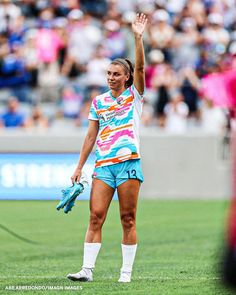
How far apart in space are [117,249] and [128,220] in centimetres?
372

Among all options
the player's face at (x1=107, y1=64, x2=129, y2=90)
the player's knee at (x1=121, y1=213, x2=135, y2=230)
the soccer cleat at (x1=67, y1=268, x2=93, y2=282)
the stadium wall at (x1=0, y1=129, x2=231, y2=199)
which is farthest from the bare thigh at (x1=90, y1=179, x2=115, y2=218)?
the stadium wall at (x1=0, y1=129, x2=231, y2=199)

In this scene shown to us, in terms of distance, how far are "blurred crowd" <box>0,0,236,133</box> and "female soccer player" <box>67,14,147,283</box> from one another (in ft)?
37.9

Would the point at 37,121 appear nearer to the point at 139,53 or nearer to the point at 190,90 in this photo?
the point at 190,90

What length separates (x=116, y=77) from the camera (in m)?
8.96

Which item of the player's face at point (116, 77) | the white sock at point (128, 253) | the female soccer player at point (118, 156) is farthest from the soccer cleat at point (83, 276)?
the player's face at point (116, 77)

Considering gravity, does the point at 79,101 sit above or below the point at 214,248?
above

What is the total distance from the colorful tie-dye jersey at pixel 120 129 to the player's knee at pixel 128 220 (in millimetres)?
506

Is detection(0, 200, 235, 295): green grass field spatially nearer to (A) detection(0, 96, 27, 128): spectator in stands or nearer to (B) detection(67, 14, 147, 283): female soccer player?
(B) detection(67, 14, 147, 283): female soccer player

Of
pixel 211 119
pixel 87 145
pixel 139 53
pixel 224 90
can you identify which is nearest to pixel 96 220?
pixel 87 145

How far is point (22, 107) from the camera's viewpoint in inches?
863

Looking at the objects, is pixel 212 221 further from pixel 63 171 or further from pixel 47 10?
pixel 47 10

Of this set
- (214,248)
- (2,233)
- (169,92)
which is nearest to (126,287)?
(214,248)

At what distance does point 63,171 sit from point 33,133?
6.42ft

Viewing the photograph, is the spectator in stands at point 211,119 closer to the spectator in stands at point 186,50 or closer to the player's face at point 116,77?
the spectator in stands at point 186,50
